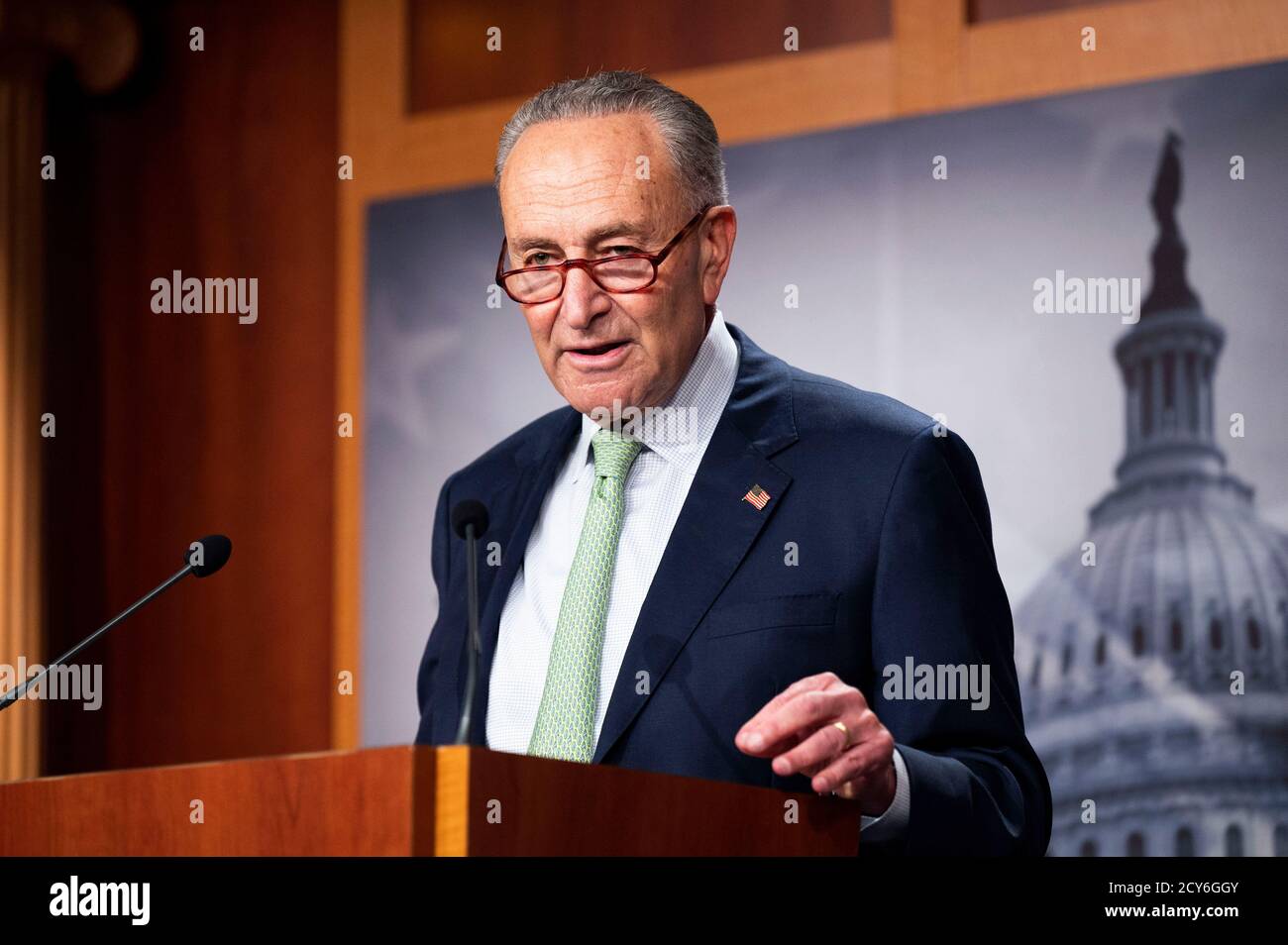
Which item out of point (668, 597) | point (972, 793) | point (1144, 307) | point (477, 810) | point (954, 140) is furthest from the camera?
point (954, 140)

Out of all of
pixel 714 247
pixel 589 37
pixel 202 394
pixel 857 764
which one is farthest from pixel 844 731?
pixel 202 394

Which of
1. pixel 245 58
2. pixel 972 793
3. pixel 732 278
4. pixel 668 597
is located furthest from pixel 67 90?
pixel 972 793

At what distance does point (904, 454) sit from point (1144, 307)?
1619mm

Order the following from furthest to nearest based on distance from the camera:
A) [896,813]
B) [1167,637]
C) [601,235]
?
[1167,637] → [601,235] → [896,813]

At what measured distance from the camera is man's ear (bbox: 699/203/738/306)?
242 cm

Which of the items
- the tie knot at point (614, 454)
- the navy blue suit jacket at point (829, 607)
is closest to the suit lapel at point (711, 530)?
the navy blue suit jacket at point (829, 607)

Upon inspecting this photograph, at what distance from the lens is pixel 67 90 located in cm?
492

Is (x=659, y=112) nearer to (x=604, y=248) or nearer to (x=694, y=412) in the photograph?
(x=604, y=248)

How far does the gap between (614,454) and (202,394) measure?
8.99ft

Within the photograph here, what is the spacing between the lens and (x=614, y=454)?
2.31 m

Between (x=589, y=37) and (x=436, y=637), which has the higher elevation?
(x=589, y=37)

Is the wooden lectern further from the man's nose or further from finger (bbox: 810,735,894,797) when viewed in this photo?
the man's nose
